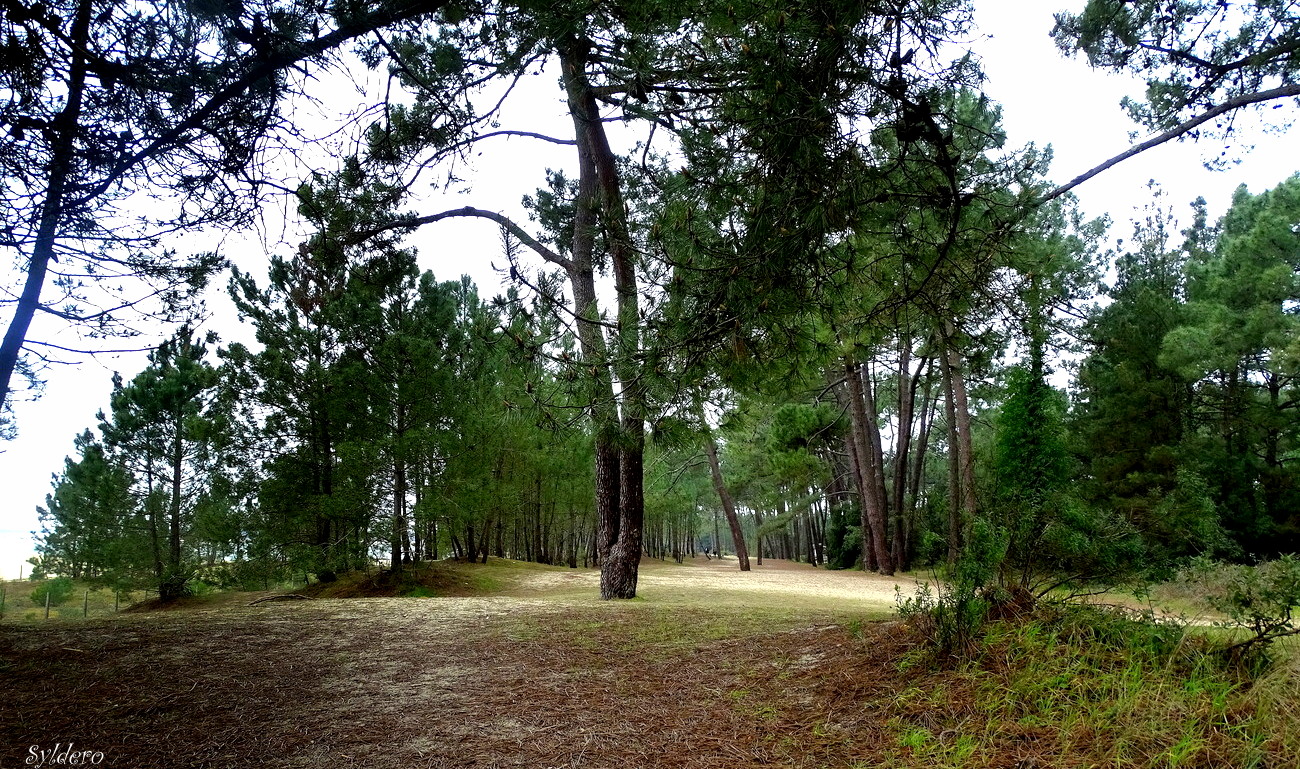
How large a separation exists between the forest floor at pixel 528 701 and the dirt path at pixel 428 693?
1cm

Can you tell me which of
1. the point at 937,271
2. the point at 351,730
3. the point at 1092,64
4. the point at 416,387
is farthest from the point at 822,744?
the point at 416,387

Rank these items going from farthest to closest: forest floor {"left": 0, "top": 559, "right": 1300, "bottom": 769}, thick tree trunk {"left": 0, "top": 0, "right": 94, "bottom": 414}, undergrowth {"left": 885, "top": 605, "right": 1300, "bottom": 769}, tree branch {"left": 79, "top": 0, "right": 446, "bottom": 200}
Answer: tree branch {"left": 79, "top": 0, "right": 446, "bottom": 200}, thick tree trunk {"left": 0, "top": 0, "right": 94, "bottom": 414}, forest floor {"left": 0, "top": 559, "right": 1300, "bottom": 769}, undergrowth {"left": 885, "top": 605, "right": 1300, "bottom": 769}

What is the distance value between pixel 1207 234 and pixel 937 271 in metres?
22.1

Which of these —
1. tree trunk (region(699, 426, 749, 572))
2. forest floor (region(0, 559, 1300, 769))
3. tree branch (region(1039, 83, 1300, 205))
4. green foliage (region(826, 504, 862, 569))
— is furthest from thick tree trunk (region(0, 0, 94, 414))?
green foliage (region(826, 504, 862, 569))

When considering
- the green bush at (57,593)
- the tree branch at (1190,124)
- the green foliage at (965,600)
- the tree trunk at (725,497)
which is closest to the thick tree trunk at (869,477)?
the tree trunk at (725,497)

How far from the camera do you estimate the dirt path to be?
8.38ft

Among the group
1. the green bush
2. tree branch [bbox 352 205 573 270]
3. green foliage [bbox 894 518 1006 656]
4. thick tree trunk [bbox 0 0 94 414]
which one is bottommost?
the green bush

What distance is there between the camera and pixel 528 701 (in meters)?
3.21

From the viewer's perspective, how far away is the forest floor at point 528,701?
2449 mm

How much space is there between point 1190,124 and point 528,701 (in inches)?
234

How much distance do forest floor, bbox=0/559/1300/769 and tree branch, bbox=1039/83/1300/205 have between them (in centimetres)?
318

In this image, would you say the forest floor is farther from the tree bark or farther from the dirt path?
the tree bark

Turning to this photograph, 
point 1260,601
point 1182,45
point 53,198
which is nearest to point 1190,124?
point 1182,45

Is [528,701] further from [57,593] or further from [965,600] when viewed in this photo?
[57,593]
